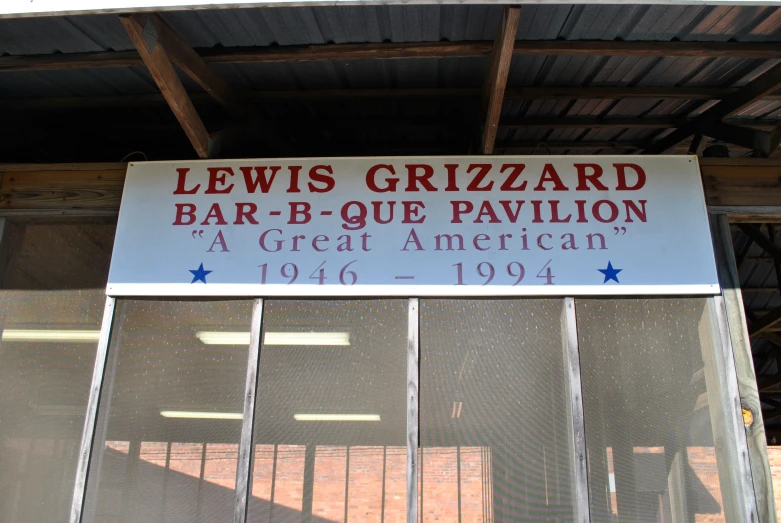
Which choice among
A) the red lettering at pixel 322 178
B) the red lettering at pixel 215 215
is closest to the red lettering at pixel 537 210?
the red lettering at pixel 322 178

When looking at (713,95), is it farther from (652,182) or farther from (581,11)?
(581,11)

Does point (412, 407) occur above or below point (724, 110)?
below

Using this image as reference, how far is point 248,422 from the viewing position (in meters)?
3.94

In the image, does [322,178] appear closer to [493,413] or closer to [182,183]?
[182,183]

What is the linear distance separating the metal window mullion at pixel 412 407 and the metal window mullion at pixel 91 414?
177cm

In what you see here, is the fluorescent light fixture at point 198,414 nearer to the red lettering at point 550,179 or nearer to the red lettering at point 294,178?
the red lettering at point 294,178

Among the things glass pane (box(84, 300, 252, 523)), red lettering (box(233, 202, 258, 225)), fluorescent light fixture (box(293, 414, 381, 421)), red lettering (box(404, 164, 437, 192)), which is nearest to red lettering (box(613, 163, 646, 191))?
red lettering (box(404, 164, 437, 192))

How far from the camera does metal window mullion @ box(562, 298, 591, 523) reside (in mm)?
3703

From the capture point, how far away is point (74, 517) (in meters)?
3.85

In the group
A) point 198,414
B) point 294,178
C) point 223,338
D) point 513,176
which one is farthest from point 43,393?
point 513,176

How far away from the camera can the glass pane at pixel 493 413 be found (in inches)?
146

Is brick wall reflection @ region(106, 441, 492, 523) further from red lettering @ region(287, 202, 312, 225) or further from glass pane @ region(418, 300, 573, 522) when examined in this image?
red lettering @ region(287, 202, 312, 225)

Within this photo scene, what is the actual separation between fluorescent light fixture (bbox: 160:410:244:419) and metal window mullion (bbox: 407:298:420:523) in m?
0.94

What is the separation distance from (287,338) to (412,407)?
0.83 meters
